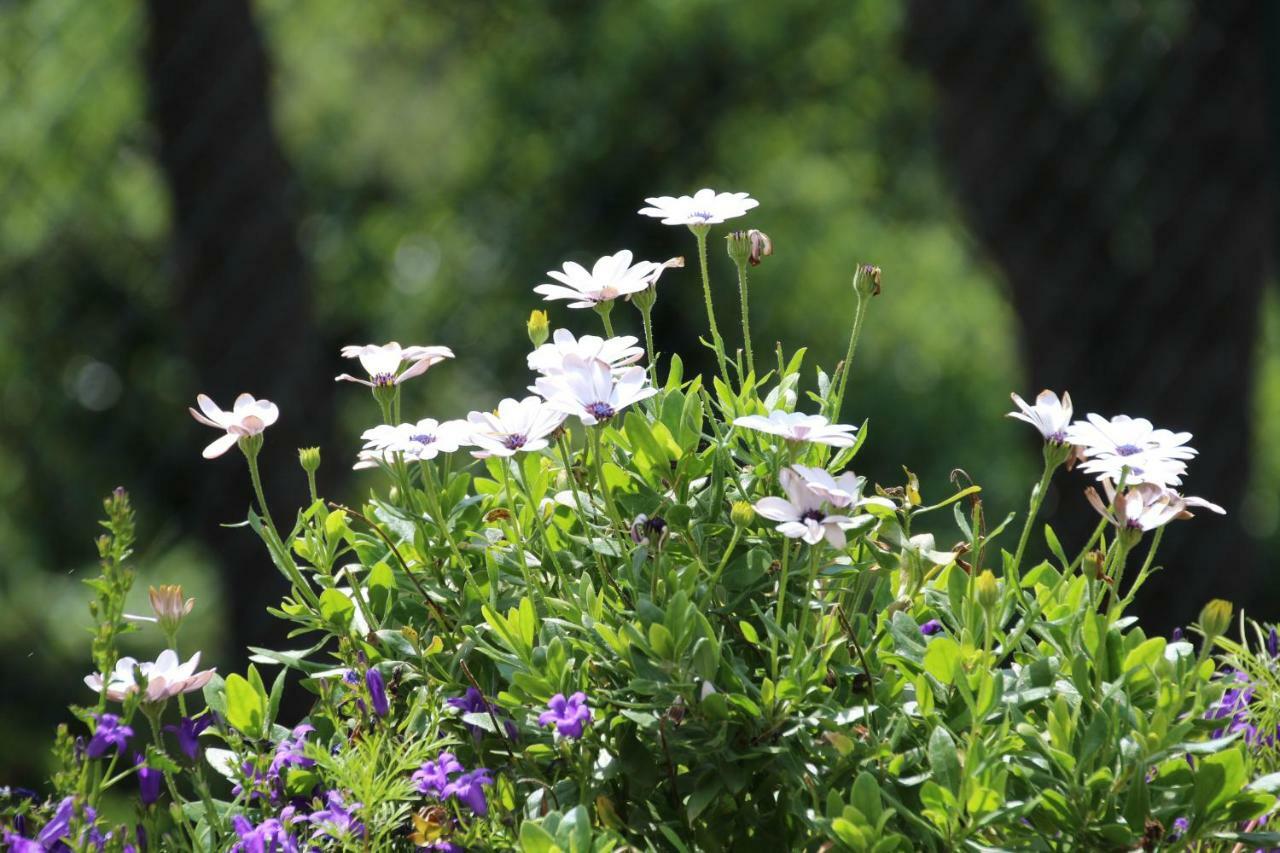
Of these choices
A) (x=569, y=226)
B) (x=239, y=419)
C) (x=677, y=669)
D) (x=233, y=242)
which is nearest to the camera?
(x=677, y=669)

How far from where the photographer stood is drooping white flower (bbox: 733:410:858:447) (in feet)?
2.28

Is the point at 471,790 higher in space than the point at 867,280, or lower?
lower

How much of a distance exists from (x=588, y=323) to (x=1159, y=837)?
11.6 feet

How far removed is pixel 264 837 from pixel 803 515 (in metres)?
0.33

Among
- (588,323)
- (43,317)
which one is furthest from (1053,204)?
(43,317)

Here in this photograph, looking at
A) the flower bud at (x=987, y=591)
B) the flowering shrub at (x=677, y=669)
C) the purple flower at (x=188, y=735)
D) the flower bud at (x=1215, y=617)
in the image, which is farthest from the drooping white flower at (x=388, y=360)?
the flower bud at (x=1215, y=617)

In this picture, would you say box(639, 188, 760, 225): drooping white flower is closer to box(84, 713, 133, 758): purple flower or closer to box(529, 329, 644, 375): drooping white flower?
box(529, 329, 644, 375): drooping white flower

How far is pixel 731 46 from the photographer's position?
4695 mm

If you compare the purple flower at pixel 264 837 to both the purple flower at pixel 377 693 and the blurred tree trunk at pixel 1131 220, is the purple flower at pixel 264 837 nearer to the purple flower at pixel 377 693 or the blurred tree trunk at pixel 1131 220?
the purple flower at pixel 377 693

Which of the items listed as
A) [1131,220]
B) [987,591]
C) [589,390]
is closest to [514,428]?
[589,390]

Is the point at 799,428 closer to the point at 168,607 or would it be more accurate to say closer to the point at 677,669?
the point at 677,669

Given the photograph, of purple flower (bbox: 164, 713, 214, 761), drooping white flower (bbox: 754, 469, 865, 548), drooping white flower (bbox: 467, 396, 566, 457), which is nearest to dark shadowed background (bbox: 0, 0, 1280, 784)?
purple flower (bbox: 164, 713, 214, 761)

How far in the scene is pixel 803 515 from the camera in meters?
0.69

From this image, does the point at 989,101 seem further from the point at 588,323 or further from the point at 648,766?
the point at 648,766
